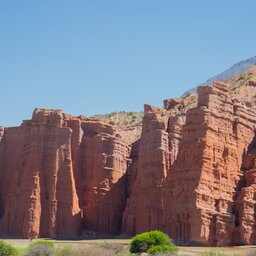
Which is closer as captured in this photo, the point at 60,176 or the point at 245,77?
the point at 60,176

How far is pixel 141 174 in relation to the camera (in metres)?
79.1

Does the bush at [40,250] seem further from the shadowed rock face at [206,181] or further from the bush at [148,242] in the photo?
the shadowed rock face at [206,181]

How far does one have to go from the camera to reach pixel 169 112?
Result: 9481cm

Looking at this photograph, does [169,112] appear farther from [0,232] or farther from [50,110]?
[0,232]

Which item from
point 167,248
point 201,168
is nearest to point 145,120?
point 201,168

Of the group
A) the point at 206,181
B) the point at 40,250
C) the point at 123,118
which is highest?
the point at 123,118

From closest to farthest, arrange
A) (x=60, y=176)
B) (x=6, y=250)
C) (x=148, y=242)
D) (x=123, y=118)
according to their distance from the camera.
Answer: (x=6, y=250) < (x=148, y=242) < (x=60, y=176) < (x=123, y=118)

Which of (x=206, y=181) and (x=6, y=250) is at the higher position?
(x=206, y=181)

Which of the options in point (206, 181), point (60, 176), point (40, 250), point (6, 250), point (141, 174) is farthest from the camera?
point (60, 176)

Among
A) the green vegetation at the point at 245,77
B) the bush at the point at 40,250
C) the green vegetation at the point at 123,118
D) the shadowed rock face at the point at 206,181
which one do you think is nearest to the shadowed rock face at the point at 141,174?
the shadowed rock face at the point at 206,181

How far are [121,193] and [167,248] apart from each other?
3751cm

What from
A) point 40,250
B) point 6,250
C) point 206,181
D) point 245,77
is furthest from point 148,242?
point 245,77

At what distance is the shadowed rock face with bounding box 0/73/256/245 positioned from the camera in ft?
209

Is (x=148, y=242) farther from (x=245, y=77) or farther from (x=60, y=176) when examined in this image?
(x=245, y=77)
